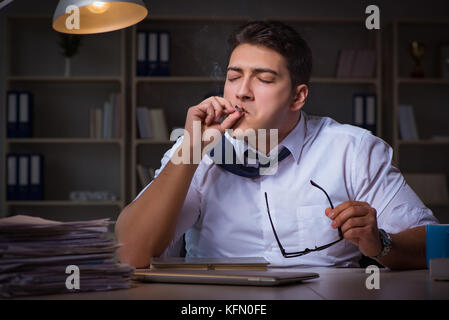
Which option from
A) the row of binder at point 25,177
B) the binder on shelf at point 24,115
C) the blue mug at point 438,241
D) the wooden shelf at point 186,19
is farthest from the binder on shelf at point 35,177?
the blue mug at point 438,241

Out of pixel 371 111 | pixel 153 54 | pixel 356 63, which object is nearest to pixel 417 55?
pixel 356 63

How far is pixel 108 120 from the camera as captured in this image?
3486 mm

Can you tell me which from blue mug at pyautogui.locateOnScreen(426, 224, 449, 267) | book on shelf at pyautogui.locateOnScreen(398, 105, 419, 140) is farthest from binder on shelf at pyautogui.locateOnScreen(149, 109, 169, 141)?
blue mug at pyautogui.locateOnScreen(426, 224, 449, 267)

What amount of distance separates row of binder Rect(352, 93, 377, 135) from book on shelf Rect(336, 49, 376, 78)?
6.8 inches

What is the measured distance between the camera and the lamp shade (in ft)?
4.72

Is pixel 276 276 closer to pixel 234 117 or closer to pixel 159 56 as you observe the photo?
pixel 234 117

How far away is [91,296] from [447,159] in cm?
337

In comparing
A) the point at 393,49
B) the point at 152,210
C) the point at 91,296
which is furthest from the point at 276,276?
the point at 393,49

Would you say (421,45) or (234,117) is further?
(421,45)

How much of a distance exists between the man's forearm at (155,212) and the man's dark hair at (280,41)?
54 centimetres

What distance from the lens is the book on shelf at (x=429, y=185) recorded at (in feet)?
11.5

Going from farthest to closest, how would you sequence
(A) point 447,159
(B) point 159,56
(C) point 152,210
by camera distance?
(A) point 447,159
(B) point 159,56
(C) point 152,210

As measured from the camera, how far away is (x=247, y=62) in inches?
62.8

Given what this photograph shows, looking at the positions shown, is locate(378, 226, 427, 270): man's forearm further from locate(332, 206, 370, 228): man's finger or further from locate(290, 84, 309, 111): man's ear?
locate(290, 84, 309, 111): man's ear
